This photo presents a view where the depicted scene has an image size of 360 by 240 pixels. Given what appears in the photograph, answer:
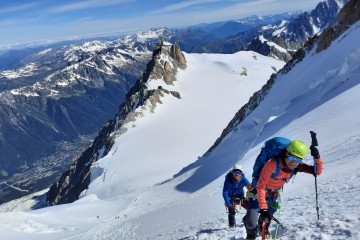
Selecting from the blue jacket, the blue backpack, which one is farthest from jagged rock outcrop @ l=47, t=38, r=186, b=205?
the blue backpack

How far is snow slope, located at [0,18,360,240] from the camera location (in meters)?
15.2

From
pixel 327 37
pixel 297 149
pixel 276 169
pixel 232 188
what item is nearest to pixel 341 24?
pixel 327 37

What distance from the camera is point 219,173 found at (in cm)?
4500

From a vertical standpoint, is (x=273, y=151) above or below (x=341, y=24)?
below

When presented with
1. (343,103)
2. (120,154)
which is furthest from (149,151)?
(343,103)

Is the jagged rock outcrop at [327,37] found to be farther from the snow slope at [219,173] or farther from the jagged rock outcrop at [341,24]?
the snow slope at [219,173]

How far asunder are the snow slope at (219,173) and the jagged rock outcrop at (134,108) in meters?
11.0

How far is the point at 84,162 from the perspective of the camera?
15012 centimetres

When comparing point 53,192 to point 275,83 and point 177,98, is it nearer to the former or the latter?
point 177,98

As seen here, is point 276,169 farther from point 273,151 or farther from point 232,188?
point 232,188

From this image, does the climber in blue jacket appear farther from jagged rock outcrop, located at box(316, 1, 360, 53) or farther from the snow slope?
jagged rock outcrop, located at box(316, 1, 360, 53)

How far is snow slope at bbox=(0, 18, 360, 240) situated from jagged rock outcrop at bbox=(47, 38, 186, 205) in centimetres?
1103

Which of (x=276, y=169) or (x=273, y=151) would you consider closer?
(x=273, y=151)

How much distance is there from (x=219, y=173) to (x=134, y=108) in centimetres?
9876
